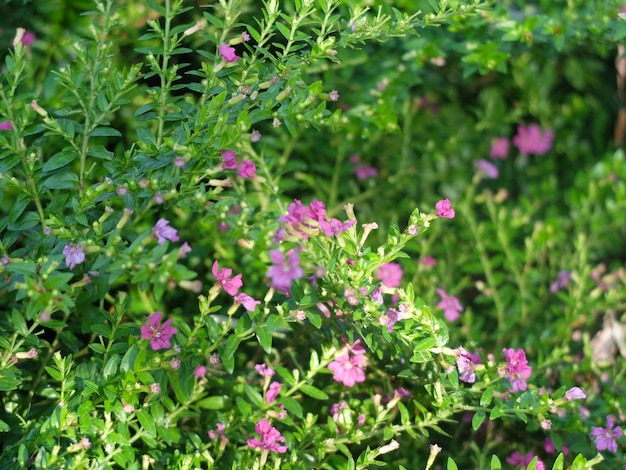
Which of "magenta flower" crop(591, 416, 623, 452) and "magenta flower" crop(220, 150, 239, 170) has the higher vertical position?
"magenta flower" crop(220, 150, 239, 170)

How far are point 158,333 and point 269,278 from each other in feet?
1.26

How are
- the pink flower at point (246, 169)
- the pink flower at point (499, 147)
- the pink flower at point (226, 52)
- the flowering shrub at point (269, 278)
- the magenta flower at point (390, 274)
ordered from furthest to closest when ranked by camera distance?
the pink flower at point (499, 147)
the magenta flower at point (390, 274)
the pink flower at point (246, 169)
the pink flower at point (226, 52)
the flowering shrub at point (269, 278)

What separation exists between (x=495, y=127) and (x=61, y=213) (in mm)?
1638

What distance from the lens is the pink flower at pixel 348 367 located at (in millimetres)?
1404

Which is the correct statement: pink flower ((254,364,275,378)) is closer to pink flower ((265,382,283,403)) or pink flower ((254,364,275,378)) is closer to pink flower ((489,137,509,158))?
pink flower ((265,382,283,403))

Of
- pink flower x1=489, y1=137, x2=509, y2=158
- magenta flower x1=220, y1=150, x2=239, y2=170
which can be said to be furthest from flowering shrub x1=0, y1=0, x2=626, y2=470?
pink flower x1=489, y1=137, x2=509, y2=158

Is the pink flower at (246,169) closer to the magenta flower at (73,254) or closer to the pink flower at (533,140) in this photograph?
the magenta flower at (73,254)

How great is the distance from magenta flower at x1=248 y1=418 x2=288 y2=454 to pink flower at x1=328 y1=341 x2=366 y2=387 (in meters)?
0.17

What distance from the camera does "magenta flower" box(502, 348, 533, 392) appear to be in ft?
4.48

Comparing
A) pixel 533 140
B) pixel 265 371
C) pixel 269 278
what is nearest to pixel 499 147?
pixel 533 140

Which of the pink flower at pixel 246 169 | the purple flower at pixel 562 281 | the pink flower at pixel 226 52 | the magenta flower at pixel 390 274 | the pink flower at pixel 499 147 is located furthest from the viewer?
the pink flower at pixel 499 147

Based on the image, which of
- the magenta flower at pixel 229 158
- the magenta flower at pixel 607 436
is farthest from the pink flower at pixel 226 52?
the magenta flower at pixel 607 436

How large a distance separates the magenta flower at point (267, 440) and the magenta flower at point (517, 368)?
0.47 meters

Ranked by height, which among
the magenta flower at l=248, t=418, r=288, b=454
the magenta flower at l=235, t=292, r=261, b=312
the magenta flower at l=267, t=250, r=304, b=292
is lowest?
the magenta flower at l=248, t=418, r=288, b=454
